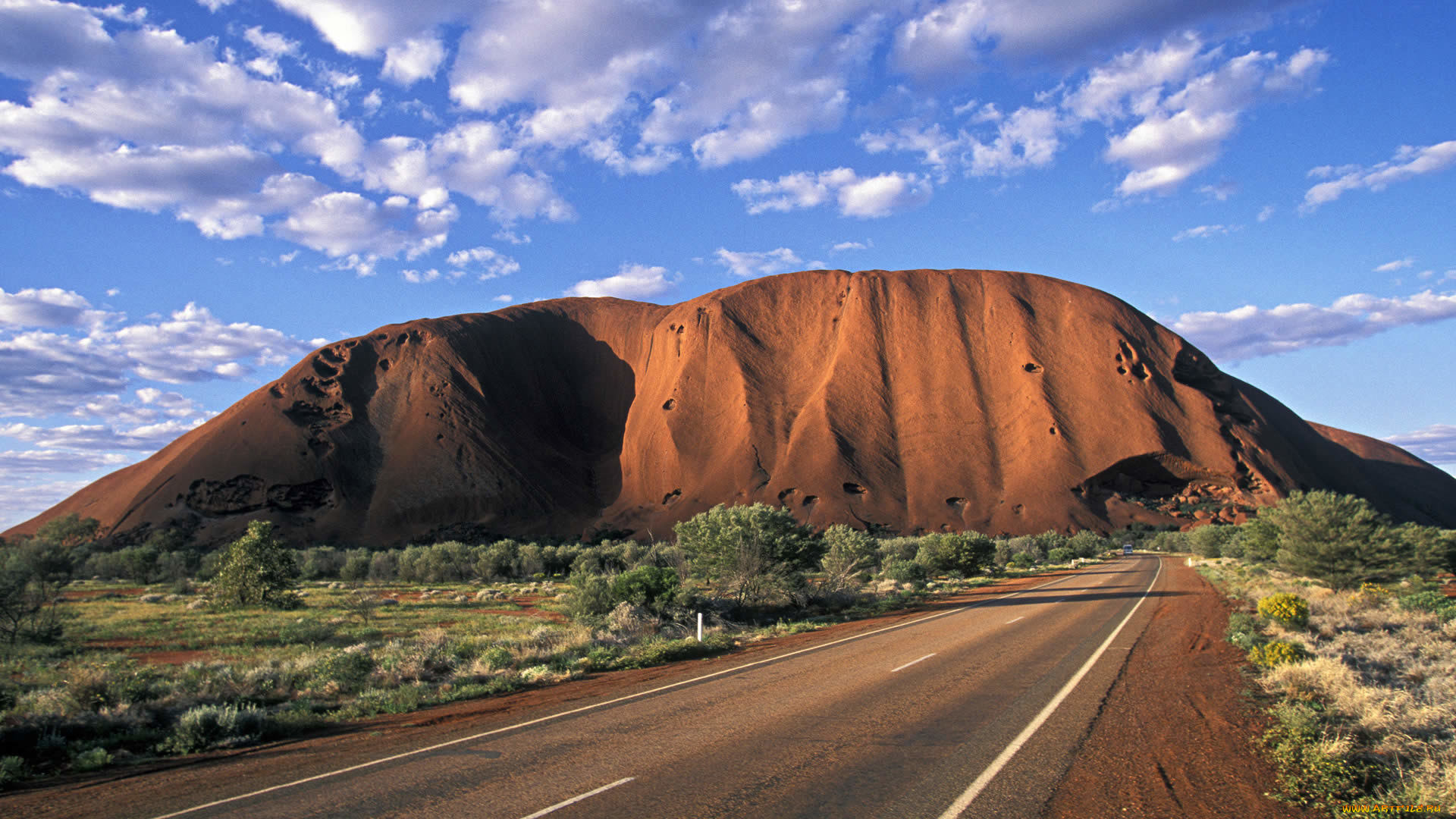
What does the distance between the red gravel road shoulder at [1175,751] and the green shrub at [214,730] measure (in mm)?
7883

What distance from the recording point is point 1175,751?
252 inches

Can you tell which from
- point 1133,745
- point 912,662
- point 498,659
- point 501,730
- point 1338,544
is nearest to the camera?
point 1133,745

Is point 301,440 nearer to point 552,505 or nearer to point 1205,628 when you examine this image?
point 552,505

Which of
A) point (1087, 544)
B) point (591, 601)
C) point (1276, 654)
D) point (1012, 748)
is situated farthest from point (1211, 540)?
point (1012, 748)

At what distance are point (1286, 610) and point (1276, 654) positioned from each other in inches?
217

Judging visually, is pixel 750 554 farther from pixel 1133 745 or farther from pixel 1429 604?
pixel 1429 604

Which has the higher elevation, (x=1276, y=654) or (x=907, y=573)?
(x=1276, y=654)

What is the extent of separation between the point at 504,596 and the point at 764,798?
89.5 feet

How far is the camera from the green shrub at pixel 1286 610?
47.4ft

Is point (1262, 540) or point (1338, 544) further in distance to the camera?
point (1262, 540)

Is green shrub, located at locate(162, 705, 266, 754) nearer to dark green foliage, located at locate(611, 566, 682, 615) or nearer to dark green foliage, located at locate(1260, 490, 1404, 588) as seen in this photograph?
dark green foliage, located at locate(611, 566, 682, 615)

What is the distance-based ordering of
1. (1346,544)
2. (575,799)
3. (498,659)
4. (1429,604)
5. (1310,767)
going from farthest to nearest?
1. (1346,544)
2. (1429,604)
3. (498,659)
4. (1310,767)
5. (575,799)

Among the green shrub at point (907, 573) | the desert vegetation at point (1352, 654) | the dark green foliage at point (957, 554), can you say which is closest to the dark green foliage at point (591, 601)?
the desert vegetation at point (1352, 654)

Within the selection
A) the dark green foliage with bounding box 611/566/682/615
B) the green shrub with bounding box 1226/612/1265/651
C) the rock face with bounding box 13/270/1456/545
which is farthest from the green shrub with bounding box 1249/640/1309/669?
the rock face with bounding box 13/270/1456/545
